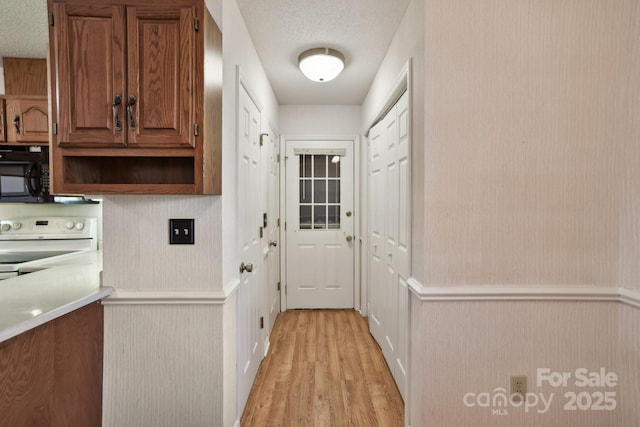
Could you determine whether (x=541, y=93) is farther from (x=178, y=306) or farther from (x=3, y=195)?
(x=3, y=195)

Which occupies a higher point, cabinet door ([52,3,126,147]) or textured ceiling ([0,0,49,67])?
textured ceiling ([0,0,49,67])

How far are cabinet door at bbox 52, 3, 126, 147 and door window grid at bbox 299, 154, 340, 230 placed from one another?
241cm

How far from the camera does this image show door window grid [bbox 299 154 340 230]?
3486 millimetres

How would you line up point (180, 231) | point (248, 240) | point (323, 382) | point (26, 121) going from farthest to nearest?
point (26, 121)
point (323, 382)
point (248, 240)
point (180, 231)

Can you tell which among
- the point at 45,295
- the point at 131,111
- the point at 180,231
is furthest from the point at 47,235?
the point at 131,111

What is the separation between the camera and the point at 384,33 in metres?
2.00

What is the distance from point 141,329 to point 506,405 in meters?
1.77

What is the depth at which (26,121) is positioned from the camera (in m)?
2.24

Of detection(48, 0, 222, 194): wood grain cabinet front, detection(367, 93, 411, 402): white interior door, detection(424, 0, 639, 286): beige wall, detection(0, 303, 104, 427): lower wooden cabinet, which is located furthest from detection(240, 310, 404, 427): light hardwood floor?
detection(48, 0, 222, 194): wood grain cabinet front

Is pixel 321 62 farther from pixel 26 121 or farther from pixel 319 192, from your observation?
pixel 26 121

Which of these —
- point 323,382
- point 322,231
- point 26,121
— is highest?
point 26,121

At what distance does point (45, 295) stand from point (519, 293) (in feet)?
6.87

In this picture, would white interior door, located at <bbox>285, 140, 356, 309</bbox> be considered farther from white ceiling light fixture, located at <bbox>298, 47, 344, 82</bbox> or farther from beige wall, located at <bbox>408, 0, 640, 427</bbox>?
beige wall, located at <bbox>408, 0, 640, 427</bbox>

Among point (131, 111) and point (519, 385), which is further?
point (519, 385)
